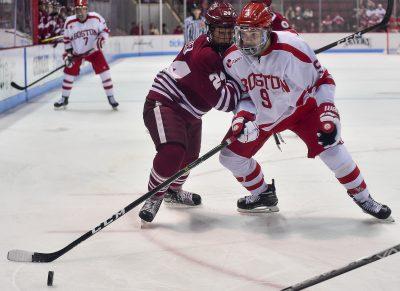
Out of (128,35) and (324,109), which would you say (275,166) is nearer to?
(324,109)

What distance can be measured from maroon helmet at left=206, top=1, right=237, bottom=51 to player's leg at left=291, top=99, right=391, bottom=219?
1.43ft

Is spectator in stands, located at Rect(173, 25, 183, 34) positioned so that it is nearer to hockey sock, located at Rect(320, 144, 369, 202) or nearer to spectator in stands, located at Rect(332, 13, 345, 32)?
spectator in stands, located at Rect(332, 13, 345, 32)

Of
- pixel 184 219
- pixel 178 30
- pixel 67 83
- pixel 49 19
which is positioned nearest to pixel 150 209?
pixel 184 219

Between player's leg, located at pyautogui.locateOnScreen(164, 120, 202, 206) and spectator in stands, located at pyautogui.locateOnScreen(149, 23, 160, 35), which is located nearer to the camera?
player's leg, located at pyautogui.locateOnScreen(164, 120, 202, 206)

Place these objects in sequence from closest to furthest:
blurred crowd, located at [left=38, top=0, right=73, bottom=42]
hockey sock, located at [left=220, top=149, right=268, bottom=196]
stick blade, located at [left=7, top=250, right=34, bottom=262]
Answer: stick blade, located at [left=7, top=250, right=34, bottom=262], hockey sock, located at [left=220, top=149, right=268, bottom=196], blurred crowd, located at [left=38, top=0, right=73, bottom=42]

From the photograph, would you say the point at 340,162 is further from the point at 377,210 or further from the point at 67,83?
the point at 67,83

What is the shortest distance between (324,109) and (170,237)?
76 centimetres

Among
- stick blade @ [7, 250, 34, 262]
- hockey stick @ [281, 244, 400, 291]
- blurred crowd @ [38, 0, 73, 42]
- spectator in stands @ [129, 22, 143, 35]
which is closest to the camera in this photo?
hockey stick @ [281, 244, 400, 291]

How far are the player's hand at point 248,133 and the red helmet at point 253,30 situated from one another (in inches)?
10.6

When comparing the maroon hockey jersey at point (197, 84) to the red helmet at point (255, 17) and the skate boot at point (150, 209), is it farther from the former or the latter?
the skate boot at point (150, 209)

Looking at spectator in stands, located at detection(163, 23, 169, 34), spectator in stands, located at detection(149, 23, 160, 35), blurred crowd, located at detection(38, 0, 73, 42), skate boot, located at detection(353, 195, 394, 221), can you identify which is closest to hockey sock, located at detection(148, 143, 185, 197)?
skate boot, located at detection(353, 195, 394, 221)

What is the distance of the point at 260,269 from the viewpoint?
253 centimetres

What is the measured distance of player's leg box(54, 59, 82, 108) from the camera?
7.19 metres

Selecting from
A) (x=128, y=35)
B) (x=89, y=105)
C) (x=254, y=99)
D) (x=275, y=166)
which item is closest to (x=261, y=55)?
(x=254, y=99)
